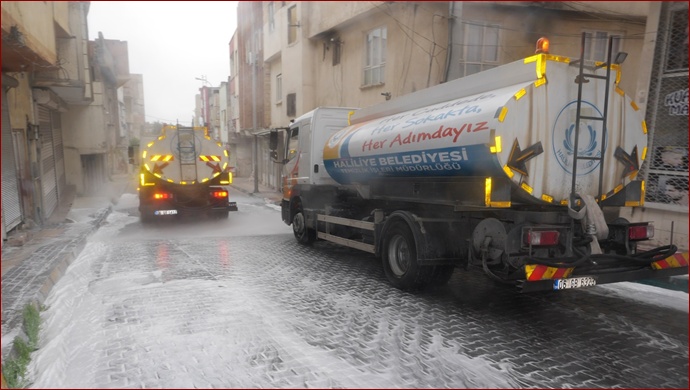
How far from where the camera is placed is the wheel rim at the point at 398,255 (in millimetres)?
5888

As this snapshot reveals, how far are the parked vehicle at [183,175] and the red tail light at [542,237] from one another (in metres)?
9.64

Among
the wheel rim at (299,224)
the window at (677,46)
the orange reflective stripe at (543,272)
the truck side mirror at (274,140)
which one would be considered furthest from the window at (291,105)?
the orange reflective stripe at (543,272)

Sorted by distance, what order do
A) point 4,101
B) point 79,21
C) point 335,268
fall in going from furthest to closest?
1. point 79,21
2. point 4,101
3. point 335,268

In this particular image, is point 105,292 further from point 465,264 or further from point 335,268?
point 465,264

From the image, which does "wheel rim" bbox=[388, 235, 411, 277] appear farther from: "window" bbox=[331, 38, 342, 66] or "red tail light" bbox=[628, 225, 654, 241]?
"window" bbox=[331, 38, 342, 66]

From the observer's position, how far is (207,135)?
12.7 metres

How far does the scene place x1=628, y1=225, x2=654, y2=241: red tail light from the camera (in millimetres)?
4801

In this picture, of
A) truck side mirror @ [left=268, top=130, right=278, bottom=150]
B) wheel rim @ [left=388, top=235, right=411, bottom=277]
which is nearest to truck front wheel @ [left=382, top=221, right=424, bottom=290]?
wheel rim @ [left=388, top=235, right=411, bottom=277]

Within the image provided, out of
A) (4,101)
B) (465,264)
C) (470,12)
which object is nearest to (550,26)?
(470,12)

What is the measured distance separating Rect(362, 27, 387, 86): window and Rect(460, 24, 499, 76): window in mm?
2417

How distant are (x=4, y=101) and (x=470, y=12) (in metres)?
11.3

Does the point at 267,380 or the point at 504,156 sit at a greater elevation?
the point at 504,156

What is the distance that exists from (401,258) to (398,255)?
0.08m

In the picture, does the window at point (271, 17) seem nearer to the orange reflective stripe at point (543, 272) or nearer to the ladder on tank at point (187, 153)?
the ladder on tank at point (187, 153)
